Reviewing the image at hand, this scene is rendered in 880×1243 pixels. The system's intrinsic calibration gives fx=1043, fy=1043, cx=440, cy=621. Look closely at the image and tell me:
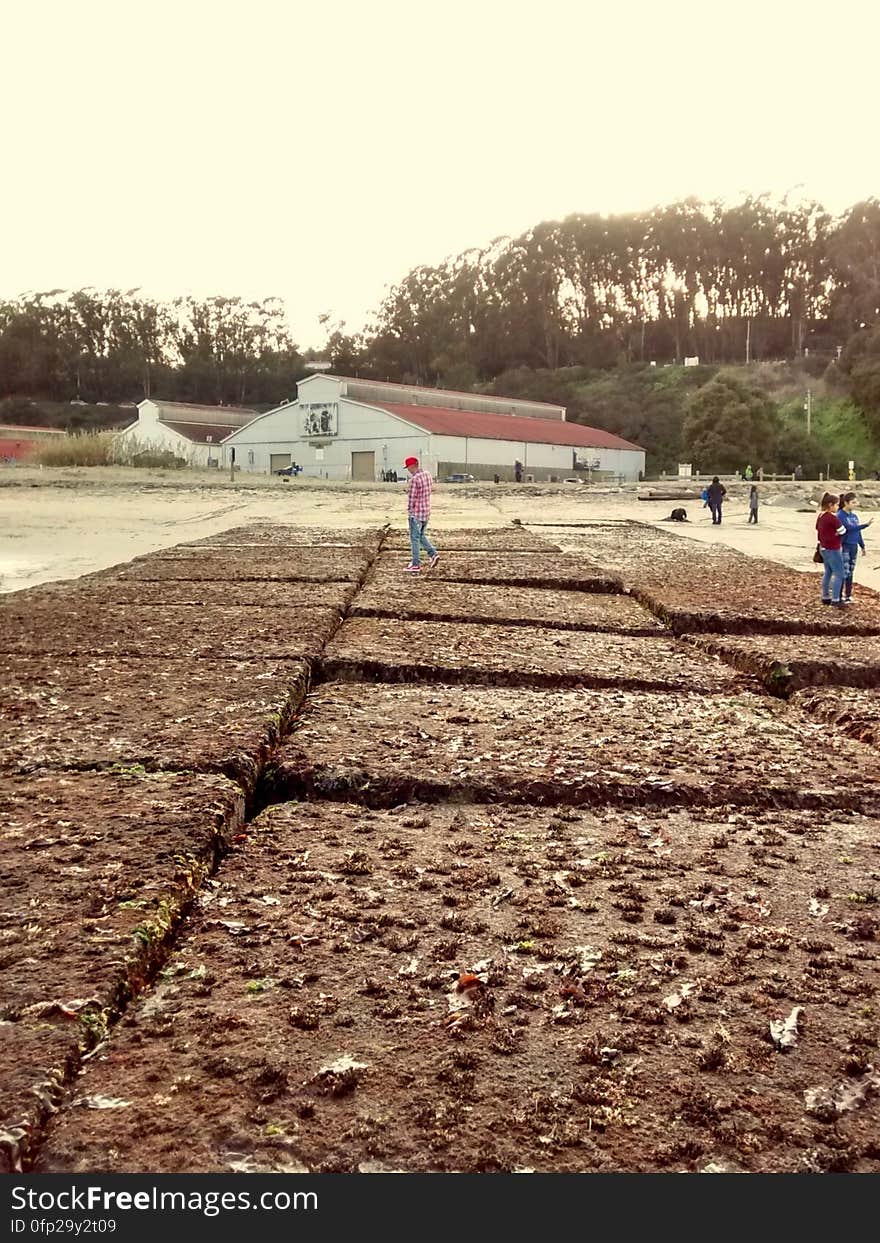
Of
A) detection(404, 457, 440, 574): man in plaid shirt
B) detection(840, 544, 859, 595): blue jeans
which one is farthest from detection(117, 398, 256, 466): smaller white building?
detection(840, 544, 859, 595): blue jeans

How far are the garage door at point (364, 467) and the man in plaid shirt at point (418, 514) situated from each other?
38.8 meters

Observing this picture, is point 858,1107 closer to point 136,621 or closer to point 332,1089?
point 332,1089

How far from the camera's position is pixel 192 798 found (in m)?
1.45

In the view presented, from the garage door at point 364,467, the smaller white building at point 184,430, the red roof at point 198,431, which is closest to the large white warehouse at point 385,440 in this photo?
the garage door at point 364,467

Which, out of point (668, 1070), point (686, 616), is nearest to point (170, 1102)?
point (668, 1070)

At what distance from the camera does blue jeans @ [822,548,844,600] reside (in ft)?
19.6

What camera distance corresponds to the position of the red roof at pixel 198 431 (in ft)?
186

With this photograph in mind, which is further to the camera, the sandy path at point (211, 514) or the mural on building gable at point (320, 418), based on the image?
the mural on building gable at point (320, 418)

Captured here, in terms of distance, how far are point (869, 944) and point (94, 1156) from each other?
77cm

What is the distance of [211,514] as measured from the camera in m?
19.9

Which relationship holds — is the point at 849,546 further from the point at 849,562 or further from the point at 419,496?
the point at 419,496

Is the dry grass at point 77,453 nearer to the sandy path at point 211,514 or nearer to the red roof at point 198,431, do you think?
the sandy path at point 211,514

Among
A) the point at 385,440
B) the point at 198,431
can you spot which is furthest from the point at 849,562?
the point at 198,431

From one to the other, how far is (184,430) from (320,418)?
12.1 m
